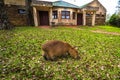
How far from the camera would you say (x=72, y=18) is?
71.0ft

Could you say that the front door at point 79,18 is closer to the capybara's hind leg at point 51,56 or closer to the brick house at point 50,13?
the brick house at point 50,13

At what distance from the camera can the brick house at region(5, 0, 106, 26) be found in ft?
55.5

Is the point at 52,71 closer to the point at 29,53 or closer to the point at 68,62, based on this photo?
the point at 68,62

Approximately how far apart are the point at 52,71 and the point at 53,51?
74 cm

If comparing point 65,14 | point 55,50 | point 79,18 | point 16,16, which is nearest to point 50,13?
point 65,14

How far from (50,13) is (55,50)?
14643mm

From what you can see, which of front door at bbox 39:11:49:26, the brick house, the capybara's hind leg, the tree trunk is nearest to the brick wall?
the brick house

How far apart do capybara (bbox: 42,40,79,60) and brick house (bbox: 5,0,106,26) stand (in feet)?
44.1

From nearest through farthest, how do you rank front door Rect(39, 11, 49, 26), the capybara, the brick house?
the capybara < the brick house < front door Rect(39, 11, 49, 26)

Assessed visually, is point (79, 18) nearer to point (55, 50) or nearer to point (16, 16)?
point (16, 16)

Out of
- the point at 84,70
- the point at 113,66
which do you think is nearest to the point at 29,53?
the point at 84,70

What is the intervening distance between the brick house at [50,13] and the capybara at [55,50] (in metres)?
13.4

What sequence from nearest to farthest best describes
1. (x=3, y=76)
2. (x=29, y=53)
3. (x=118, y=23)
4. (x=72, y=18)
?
(x=3, y=76) → (x=29, y=53) → (x=72, y=18) → (x=118, y=23)

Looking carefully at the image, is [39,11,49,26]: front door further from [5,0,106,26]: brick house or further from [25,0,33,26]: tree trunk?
[25,0,33,26]: tree trunk
